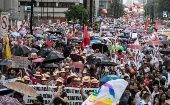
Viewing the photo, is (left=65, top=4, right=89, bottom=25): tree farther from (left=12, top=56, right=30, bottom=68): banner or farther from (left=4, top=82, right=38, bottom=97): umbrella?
(left=4, top=82, right=38, bottom=97): umbrella

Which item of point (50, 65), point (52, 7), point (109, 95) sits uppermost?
point (109, 95)

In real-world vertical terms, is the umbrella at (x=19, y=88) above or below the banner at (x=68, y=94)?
above

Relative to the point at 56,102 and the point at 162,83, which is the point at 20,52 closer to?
the point at 162,83

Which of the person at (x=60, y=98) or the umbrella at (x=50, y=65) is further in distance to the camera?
the umbrella at (x=50, y=65)

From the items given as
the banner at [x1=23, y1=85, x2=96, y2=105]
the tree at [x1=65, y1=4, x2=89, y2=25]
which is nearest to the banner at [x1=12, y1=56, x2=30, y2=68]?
the banner at [x1=23, y1=85, x2=96, y2=105]

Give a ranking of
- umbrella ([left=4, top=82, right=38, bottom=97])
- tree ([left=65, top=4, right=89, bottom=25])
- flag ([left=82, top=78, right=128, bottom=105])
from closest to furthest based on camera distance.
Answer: flag ([left=82, top=78, right=128, bottom=105]) → umbrella ([left=4, top=82, right=38, bottom=97]) → tree ([left=65, top=4, right=89, bottom=25])

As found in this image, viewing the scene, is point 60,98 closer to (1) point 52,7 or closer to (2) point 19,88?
(2) point 19,88

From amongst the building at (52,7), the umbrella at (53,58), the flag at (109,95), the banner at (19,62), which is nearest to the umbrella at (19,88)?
the flag at (109,95)

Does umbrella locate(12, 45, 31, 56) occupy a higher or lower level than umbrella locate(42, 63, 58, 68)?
higher

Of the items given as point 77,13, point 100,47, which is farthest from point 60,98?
point 77,13

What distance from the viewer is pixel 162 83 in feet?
58.9

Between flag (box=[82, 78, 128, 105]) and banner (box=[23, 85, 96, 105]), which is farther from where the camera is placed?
banner (box=[23, 85, 96, 105])

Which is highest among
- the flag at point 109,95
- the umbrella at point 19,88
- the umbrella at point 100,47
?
the flag at point 109,95

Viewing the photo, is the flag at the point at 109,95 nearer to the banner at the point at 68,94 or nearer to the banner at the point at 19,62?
the banner at the point at 68,94
